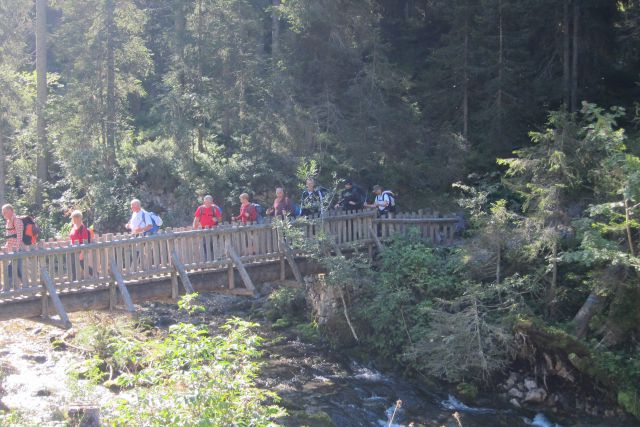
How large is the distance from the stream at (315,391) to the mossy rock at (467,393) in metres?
0.16

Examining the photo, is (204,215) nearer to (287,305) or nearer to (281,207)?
(281,207)

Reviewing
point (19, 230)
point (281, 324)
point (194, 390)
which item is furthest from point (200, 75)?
point (194, 390)

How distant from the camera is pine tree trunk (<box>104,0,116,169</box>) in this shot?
86.9 ft

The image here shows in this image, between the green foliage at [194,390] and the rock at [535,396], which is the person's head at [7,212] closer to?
the green foliage at [194,390]

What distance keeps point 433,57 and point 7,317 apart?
718 inches

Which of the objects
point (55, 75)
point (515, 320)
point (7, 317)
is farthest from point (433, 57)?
point (7, 317)

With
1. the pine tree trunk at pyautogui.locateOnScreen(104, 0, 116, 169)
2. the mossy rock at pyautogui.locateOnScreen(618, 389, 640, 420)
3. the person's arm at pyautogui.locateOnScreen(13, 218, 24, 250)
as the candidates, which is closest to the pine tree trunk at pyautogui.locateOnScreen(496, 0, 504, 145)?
the mossy rock at pyautogui.locateOnScreen(618, 389, 640, 420)

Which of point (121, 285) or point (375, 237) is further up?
point (375, 237)

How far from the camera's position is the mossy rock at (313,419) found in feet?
41.6

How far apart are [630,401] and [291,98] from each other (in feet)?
50.5

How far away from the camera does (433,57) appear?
84.7 feet

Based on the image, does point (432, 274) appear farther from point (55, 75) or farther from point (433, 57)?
point (55, 75)

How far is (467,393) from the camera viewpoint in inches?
575

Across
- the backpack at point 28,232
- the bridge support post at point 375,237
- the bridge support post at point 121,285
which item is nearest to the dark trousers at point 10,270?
the backpack at point 28,232
